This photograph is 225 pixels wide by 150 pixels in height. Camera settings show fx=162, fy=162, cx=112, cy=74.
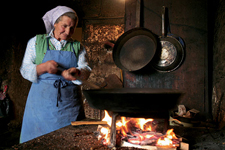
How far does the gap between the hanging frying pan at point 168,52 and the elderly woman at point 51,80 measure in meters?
1.58

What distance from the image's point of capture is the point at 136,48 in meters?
3.04

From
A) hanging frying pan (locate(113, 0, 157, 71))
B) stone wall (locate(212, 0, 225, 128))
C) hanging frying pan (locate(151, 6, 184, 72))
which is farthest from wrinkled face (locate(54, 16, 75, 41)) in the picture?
stone wall (locate(212, 0, 225, 128))

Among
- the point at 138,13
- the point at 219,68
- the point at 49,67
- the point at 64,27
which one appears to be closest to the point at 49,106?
the point at 49,67

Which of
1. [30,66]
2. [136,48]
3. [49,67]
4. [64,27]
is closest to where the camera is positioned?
[49,67]

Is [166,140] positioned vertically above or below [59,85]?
below

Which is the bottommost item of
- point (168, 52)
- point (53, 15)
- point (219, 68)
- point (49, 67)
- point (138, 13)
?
point (49, 67)

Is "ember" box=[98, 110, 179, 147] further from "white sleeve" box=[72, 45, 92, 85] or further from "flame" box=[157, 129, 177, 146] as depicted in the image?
"white sleeve" box=[72, 45, 92, 85]

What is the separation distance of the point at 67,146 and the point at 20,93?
11.4 ft

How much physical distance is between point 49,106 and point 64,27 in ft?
3.08

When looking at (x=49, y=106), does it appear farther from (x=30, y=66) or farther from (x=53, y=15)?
(x=53, y=15)

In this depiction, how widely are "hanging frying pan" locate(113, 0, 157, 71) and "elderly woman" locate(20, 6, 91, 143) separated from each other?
3.93 ft

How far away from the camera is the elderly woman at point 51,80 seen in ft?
5.95

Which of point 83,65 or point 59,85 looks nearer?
point 59,85

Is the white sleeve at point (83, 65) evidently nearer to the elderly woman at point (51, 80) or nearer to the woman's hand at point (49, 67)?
the elderly woman at point (51, 80)
